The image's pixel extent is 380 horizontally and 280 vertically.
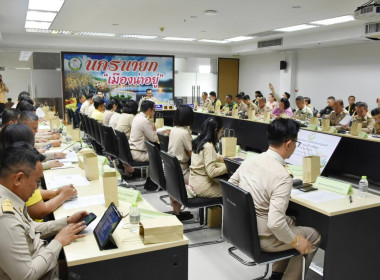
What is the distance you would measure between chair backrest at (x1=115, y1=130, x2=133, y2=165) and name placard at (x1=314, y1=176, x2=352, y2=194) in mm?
2488

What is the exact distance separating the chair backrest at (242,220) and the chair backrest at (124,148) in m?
2.34

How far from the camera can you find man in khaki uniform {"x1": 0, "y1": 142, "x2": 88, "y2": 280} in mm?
1336

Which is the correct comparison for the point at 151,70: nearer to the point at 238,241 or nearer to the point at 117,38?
the point at 117,38

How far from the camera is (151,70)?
488 inches

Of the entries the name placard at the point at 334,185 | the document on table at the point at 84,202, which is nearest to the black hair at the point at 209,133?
the name placard at the point at 334,185

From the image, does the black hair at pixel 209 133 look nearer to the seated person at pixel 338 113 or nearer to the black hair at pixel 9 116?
the black hair at pixel 9 116

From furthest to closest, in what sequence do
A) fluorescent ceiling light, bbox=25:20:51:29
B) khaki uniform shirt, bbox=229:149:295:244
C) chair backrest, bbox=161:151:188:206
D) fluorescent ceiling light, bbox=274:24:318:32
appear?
fluorescent ceiling light, bbox=274:24:318:32 → fluorescent ceiling light, bbox=25:20:51:29 → chair backrest, bbox=161:151:188:206 → khaki uniform shirt, bbox=229:149:295:244

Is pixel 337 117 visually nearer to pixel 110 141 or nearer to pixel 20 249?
pixel 110 141

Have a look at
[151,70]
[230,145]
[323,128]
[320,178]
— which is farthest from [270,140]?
[151,70]

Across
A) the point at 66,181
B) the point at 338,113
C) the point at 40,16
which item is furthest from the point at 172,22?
the point at 66,181

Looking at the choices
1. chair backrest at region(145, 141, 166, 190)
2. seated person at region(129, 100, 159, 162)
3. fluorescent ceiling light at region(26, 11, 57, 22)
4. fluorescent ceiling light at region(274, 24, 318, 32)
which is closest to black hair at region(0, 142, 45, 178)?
chair backrest at region(145, 141, 166, 190)

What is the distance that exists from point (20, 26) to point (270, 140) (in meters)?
7.89

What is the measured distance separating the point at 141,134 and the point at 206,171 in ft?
5.88

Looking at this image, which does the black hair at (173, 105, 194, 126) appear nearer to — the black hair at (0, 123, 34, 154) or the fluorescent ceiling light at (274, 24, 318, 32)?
the black hair at (0, 123, 34, 154)
